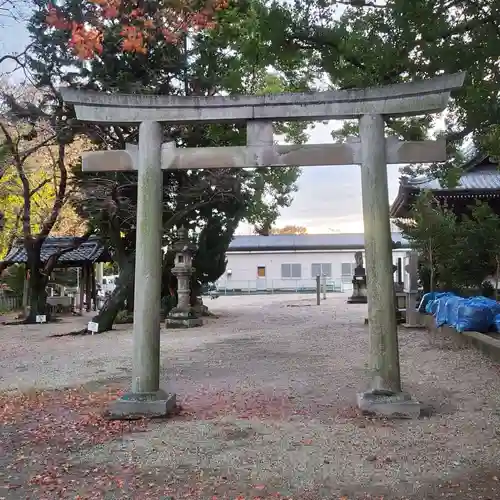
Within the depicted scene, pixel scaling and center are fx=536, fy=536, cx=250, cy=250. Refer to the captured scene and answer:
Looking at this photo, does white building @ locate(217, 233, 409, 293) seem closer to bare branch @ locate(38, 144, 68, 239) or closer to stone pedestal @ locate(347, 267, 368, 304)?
stone pedestal @ locate(347, 267, 368, 304)

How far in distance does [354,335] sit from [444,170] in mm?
4568

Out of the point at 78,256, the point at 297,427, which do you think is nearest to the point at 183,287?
the point at 78,256

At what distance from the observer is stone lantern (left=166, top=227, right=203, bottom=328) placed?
17.3m

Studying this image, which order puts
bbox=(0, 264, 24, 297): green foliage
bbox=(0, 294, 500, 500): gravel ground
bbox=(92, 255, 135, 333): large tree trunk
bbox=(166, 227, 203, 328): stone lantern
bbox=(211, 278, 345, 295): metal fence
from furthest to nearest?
bbox=(211, 278, 345, 295): metal fence → bbox=(0, 264, 24, 297): green foliage → bbox=(166, 227, 203, 328): stone lantern → bbox=(92, 255, 135, 333): large tree trunk → bbox=(0, 294, 500, 500): gravel ground

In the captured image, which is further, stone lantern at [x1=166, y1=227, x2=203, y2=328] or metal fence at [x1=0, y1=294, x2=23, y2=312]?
metal fence at [x1=0, y1=294, x2=23, y2=312]

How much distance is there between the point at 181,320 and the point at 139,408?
1151 centimetres

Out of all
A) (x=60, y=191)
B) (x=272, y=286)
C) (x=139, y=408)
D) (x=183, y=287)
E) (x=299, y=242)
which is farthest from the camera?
(x=299, y=242)

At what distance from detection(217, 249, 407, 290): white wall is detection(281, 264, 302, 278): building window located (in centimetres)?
→ 25

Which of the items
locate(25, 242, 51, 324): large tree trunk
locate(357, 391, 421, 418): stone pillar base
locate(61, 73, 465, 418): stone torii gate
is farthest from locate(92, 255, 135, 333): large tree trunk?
locate(357, 391, 421, 418): stone pillar base

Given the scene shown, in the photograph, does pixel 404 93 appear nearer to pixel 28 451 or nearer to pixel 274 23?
pixel 274 23

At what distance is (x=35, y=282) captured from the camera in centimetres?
1998

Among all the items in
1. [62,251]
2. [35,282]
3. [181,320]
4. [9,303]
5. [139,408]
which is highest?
[62,251]

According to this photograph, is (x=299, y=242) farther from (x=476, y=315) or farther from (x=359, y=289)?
(x=476, y=315)

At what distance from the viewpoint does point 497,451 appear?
4.62 meters
